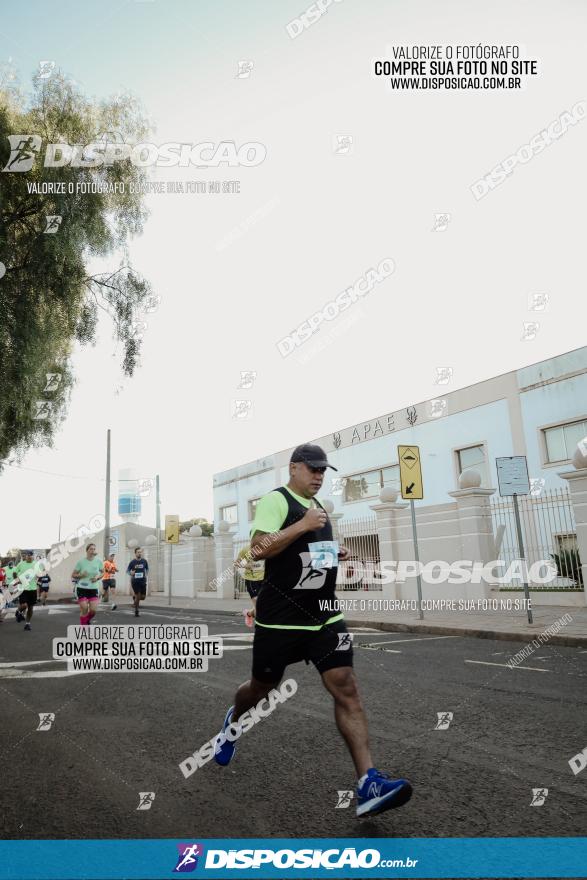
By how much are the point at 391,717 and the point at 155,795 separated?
214cm

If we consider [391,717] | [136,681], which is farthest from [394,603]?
→ [391,717]

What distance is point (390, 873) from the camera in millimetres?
2293

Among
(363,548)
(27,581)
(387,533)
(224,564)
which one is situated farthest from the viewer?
(224,564)

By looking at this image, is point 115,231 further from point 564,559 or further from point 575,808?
point 575,808

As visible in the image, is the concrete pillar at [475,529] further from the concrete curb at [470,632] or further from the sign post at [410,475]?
the concrete curb at [470,632]

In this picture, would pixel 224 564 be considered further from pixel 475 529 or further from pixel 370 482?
pixel 475 529

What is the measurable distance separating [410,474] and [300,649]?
969 cm

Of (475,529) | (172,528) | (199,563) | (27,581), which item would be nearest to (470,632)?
(475,529)

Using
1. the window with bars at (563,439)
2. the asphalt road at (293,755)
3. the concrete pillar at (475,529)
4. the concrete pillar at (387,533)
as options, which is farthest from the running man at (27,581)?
the window with bars at (563,439)

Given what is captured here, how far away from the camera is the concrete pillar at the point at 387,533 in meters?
16.7

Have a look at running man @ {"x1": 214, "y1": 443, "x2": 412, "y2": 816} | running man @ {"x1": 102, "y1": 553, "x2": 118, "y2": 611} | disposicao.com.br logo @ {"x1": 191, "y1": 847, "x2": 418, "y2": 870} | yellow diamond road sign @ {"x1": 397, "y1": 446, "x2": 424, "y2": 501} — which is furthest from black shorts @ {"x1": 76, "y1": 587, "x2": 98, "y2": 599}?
disposicao.com.br logo @ {"x1": 191, "y1": 847, "x2": 418, "y2": 870}

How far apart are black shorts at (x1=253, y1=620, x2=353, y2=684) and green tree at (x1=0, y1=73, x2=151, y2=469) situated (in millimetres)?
11081

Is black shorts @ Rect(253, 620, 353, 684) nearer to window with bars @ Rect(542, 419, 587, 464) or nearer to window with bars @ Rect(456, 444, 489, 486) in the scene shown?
window with bars @ Rect(542, 419, 587, 464)

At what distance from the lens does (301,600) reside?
3107mm
